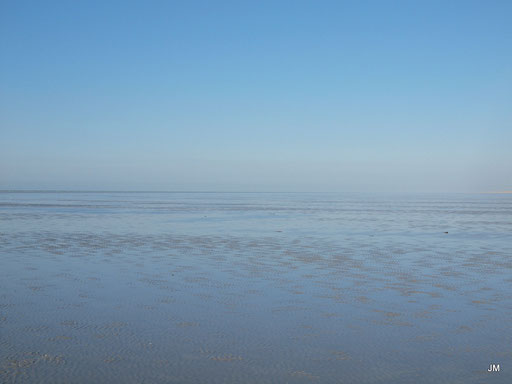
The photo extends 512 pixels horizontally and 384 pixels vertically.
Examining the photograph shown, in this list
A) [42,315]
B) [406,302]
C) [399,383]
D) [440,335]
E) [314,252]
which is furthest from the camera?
[314,252]

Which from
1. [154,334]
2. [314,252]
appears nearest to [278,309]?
[154,334]

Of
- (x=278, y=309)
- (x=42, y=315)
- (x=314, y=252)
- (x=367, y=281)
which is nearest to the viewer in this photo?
(x=42, y=315)

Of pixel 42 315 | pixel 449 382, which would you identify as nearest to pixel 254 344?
pixel 449 382

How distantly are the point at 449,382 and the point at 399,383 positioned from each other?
23.2 inches

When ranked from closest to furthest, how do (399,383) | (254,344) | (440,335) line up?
(399,383) → (254,344) → (440,335)

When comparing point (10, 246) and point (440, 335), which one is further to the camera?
point (10, 246)

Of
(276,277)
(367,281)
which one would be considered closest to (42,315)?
(276,277)

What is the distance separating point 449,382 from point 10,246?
16.0m

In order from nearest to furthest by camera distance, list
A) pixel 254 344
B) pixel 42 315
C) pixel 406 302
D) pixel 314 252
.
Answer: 1. pixel 254 344
2. pixel 42 315
3. pixel 406 302
4. pixel 314 252

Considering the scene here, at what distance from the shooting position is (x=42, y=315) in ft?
25.1

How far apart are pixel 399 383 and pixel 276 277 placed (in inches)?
247

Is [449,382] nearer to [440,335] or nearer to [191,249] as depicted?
[440,335]

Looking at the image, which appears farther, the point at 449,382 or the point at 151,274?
the point at 151,274

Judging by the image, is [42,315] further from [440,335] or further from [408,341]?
[440,335]
